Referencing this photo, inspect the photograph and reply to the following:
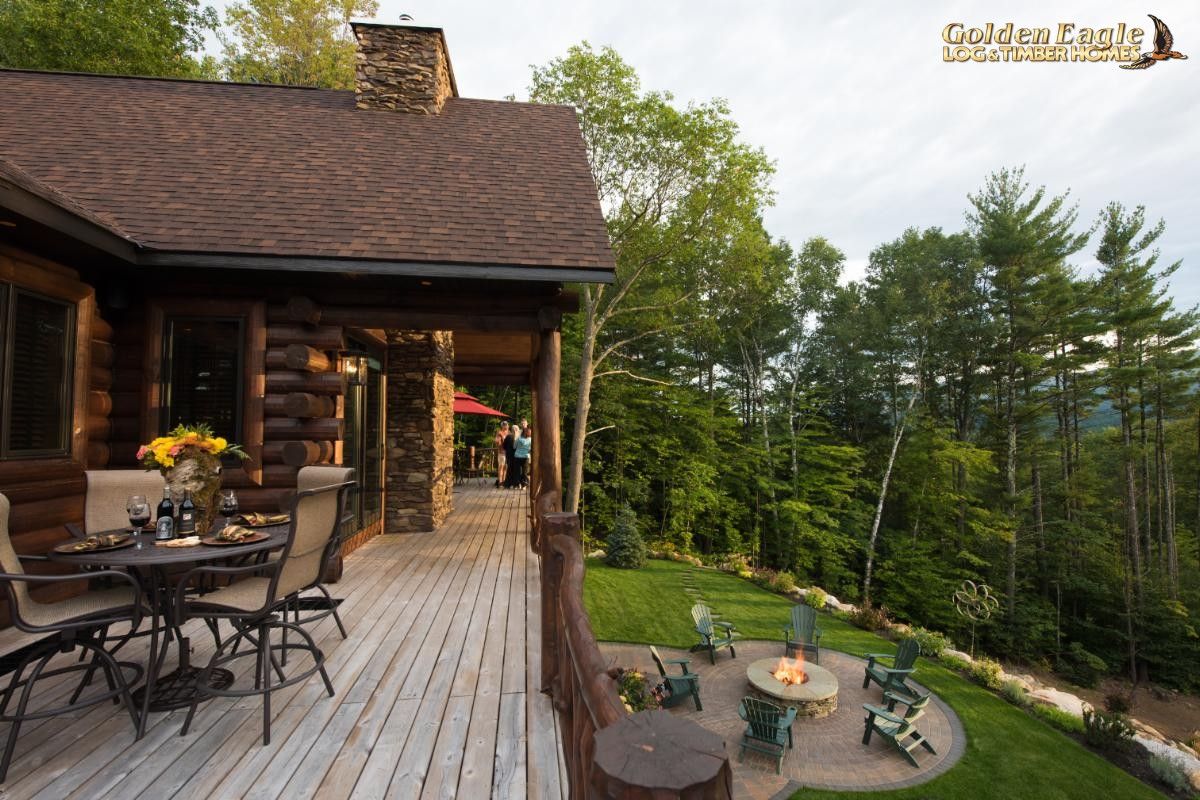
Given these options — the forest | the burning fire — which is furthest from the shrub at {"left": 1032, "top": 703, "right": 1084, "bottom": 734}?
Result: the forest

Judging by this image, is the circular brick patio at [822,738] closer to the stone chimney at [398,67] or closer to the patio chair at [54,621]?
the patio chair at [54,621]

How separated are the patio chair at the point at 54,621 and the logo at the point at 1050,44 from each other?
40.6 ft

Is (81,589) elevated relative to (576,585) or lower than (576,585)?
lower

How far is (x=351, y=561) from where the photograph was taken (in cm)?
599

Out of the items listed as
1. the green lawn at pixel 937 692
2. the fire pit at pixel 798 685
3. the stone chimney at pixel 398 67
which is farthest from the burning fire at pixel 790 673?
the stone chimney at pixel 398 67

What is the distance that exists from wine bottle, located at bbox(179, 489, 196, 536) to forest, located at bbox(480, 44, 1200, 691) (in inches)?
464

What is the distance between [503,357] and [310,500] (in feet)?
25.1

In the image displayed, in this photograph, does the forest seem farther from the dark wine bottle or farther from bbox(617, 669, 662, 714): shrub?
the dark wine bottle

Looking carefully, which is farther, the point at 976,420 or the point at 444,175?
the point at 976,420

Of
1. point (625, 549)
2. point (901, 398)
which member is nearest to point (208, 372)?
point (625, 549)

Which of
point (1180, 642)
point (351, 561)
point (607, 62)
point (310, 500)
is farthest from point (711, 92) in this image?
point (1180, 642)

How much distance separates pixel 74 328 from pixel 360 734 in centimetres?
435

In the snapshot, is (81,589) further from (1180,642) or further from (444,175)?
(1180,642)

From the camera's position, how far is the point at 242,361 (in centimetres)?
516
